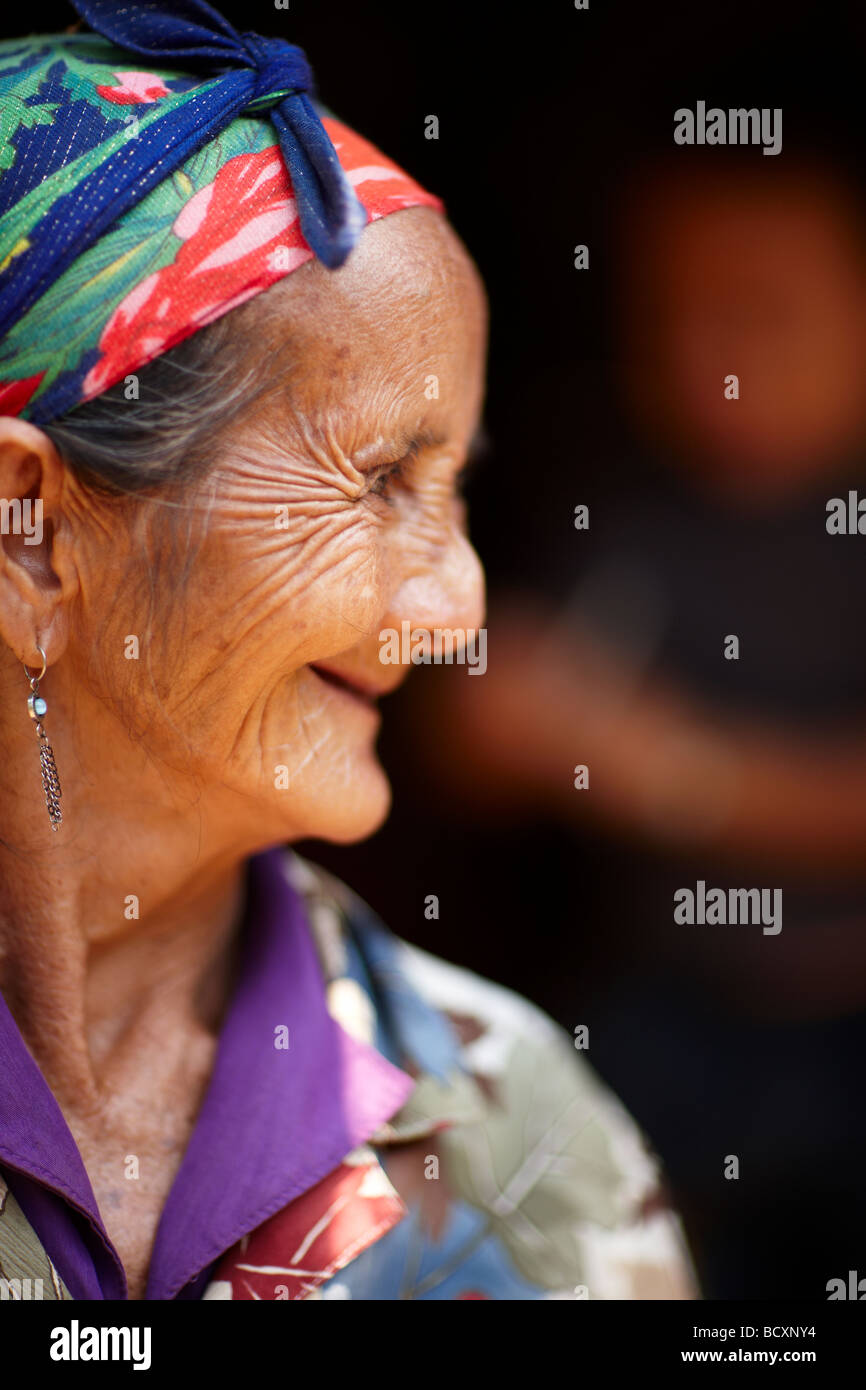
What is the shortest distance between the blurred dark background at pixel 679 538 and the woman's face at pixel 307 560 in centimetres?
150

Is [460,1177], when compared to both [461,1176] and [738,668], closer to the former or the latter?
[461,1176]

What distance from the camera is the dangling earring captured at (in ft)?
4.63

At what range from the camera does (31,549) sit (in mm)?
1424

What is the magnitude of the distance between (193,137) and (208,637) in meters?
0.53

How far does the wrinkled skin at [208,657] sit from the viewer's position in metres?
1.40

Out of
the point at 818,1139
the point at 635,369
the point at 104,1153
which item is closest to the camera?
the point at 104,1153

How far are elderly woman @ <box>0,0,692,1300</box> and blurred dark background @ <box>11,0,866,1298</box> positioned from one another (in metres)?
1.47

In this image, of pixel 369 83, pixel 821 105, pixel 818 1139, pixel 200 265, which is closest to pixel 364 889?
pixel 818 1139

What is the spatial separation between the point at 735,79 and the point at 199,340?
7.72 feet

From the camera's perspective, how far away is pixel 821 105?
3.23 meters

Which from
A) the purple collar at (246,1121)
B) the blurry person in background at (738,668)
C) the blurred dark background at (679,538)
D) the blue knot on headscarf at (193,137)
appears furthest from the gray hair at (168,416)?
the blurry person in background at (738,668)

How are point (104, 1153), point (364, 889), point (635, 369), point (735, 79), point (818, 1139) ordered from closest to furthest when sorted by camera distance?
point (104, 1153) < point (818, 1139) < point (735, 79) < point (635, 369) < point (364, 889)
